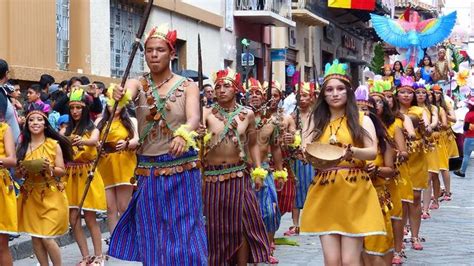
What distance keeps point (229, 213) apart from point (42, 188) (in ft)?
5.55

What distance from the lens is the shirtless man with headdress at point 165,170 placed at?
26.2 ft

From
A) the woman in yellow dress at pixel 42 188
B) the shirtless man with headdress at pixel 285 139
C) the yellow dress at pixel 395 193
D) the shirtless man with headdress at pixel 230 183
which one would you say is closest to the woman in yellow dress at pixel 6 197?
the woman in yellow dress at pixel 42 188

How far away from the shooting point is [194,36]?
27.8 meters

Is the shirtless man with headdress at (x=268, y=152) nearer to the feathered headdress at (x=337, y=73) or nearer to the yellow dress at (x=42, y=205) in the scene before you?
the yellow dress at (x=42, y=205)

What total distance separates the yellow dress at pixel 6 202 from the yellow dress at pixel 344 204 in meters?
2.57

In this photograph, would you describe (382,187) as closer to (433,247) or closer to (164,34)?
(164,34)

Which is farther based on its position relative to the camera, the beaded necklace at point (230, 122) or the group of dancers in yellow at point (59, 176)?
the beaded necklace at point (230, 122)

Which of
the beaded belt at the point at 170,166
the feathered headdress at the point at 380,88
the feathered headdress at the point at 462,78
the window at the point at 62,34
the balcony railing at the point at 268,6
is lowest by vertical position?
the beaded belt at the point at 170,166

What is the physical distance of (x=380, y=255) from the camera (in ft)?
29.4

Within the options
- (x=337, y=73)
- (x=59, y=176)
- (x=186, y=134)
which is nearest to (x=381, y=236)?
(x=337, y=73)

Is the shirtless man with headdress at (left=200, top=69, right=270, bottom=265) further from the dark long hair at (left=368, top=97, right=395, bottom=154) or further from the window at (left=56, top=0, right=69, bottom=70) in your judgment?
the window at (left=56, top=0, right=69, bottom=70)

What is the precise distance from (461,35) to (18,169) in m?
44.7

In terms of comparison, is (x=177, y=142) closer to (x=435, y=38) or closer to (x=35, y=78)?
(x=35, y=78)

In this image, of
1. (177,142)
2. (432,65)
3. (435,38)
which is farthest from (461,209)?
(177,142)
